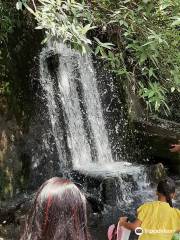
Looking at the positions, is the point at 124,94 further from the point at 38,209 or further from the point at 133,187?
the point at 38,209

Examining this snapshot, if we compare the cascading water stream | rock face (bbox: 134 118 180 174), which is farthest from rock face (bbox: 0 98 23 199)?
rock face (bbox: 134 118 180 174)

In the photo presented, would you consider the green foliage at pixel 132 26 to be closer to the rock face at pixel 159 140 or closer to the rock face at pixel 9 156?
the rock face at pixel 9 156

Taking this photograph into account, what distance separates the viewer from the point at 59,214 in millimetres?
2178

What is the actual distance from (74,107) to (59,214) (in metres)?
10.6

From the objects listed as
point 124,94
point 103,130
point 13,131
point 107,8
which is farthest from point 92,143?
point 107,8

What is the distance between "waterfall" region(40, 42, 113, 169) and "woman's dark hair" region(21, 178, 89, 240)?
31.1 ft

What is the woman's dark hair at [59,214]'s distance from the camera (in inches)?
85.7

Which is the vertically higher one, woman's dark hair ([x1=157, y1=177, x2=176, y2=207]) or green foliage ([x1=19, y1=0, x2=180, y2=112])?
green foliage ([x1=19, y1=0, x2=180, y2=112])

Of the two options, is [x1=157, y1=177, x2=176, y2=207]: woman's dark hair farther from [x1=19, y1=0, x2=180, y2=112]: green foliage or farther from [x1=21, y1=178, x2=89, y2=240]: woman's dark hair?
[x1=21, y1=178, x2=89, y2=240]: woman's dark hair

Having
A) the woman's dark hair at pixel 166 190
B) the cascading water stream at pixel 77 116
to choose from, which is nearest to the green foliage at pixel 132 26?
the woman's dark hair at pixel 166 190

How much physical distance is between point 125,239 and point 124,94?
9441mm

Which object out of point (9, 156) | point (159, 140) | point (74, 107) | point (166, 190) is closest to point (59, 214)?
point (166, 190)

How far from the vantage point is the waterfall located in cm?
1198

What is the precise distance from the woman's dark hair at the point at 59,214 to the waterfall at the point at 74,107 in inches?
373
